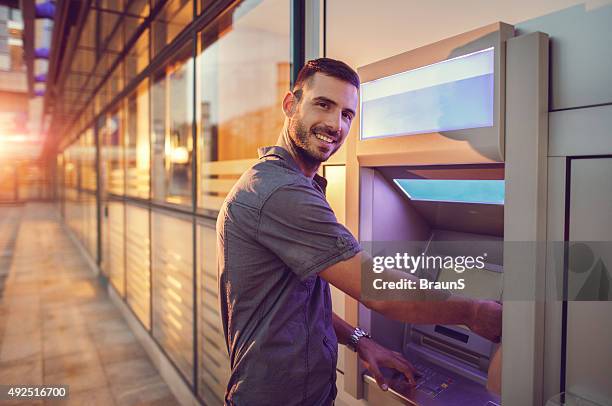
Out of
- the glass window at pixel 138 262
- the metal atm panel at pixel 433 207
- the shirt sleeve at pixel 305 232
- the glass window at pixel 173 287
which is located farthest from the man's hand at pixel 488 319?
the glass window at pixel 138 262

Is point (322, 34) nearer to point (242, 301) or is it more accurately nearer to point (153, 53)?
point (242, 301)

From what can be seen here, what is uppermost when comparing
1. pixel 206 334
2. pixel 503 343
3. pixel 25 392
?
pixel 503 343

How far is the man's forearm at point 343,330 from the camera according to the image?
1.38 meters

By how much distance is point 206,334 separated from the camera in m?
2.88

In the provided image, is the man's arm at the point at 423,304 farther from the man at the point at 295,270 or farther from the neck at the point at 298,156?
the neck at the point at 298,156

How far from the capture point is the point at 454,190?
46.4 inches

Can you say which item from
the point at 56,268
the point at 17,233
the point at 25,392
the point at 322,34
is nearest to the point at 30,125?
the point at 17,233

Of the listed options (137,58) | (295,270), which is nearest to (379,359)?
(295,270)

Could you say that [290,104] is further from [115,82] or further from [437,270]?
[115,82]

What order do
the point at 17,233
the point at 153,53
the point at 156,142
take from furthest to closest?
the point at 17,233, the point at 156,142, the point at 153,53

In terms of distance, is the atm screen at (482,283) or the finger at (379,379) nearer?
the atm screen at (482,283)

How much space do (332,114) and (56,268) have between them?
326 inches

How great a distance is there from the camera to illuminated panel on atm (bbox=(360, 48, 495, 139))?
0.96m

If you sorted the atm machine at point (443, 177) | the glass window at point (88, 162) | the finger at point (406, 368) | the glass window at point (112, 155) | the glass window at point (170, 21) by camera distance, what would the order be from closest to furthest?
the atm machine at point (443, 177) → the finger at point (406, 368) → the glass window at point (170, 21) → the glass window at point (112, 155) → the glass window at point (88, 162)
